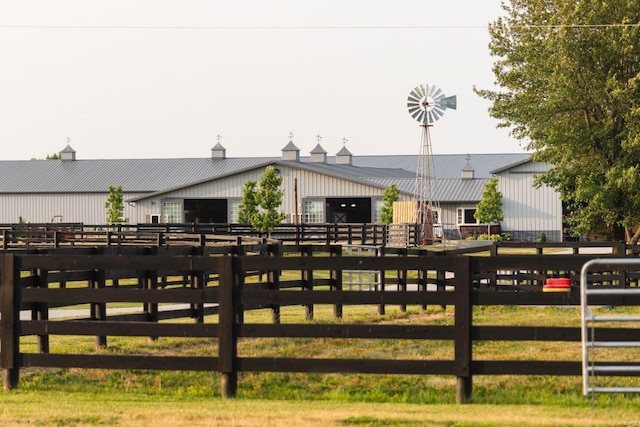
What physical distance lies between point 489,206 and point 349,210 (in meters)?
12.2

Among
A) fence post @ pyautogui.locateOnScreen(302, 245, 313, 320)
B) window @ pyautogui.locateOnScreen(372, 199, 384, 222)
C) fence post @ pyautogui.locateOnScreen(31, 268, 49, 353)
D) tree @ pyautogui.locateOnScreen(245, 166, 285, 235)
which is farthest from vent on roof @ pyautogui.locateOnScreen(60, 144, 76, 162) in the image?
fence post @ pyautogui.locateOnScreen(31, 268, 49, 353)

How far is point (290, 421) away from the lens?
9.02 m

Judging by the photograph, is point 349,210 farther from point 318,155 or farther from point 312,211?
point 318,155

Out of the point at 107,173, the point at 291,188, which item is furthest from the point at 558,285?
the point at 107,173

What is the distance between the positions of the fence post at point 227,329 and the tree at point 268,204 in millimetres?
41278

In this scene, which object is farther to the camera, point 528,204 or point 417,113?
point 528,204

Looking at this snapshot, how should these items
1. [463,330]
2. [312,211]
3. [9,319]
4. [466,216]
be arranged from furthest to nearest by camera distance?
[466,216] < [312,211] < [9,319] < [463,330]

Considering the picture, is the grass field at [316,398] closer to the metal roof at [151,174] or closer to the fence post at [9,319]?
the fence post at [9,319]

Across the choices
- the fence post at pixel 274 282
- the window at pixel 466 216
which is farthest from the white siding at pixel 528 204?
the fence post at pixel 274 282

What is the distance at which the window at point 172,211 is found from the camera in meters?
74.1

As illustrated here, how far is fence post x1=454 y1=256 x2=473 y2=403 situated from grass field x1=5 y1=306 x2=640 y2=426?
18cm

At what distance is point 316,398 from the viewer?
10.6 meters

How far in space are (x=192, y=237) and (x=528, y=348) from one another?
15080mm

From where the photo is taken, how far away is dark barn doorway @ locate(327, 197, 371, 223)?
247 feet
